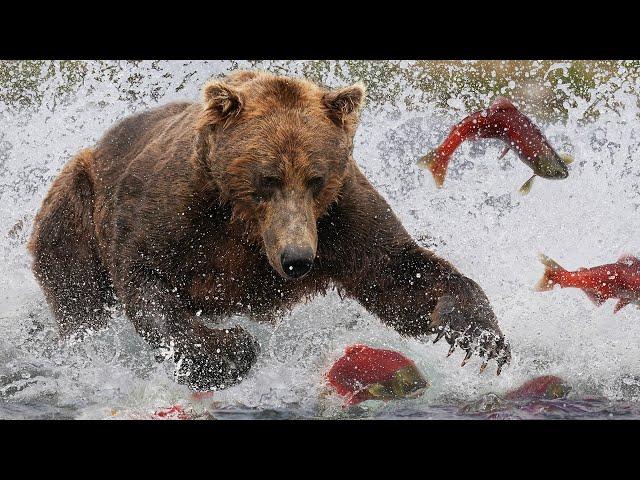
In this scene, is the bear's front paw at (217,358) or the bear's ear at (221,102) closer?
the bear's ear at (221,102)

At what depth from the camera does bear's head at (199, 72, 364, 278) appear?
4.98 metres

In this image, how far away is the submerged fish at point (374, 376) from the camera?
240 inches

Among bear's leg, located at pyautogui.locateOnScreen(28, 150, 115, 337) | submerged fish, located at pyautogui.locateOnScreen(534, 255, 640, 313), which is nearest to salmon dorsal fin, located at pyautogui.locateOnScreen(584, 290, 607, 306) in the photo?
submerged fish, located at pyautogui.locateOnScreen(534, 255, 640, 313)

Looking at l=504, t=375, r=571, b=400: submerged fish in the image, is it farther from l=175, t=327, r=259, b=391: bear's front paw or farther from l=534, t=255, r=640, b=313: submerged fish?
l=175, t=327, r=259, b=391: bear's front paw

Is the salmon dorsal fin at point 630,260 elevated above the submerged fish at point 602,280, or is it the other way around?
the salmon dorsal fin at point 630,260

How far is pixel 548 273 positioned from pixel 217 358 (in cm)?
198

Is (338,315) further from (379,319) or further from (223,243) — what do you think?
(223,243)

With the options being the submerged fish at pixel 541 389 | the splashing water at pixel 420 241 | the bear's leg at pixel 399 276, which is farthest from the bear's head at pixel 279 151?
Answer: the submerged fish at pixel 541 389

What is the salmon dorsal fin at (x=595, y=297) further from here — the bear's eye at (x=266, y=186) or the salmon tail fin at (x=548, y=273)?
the bear's eye at (x=266, y=186)

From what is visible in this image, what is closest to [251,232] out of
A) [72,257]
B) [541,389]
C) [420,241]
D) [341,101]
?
[341,101]

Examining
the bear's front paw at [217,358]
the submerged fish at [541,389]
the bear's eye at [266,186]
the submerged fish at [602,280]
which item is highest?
the bear's eye at [266,186]

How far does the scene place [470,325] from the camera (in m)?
5.59

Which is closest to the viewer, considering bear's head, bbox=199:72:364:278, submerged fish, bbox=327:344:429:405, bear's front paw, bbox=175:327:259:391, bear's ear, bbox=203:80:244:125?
bear's head, bbox=199:72:364:278

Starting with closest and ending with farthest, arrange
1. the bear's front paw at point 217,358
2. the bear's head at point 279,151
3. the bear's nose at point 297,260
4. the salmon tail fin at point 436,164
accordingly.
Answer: the bear's nose at point 297,260, the bear's head at point 279,151, the bear's front paw at point 217,358, the salmon tail fin at point 436,164
